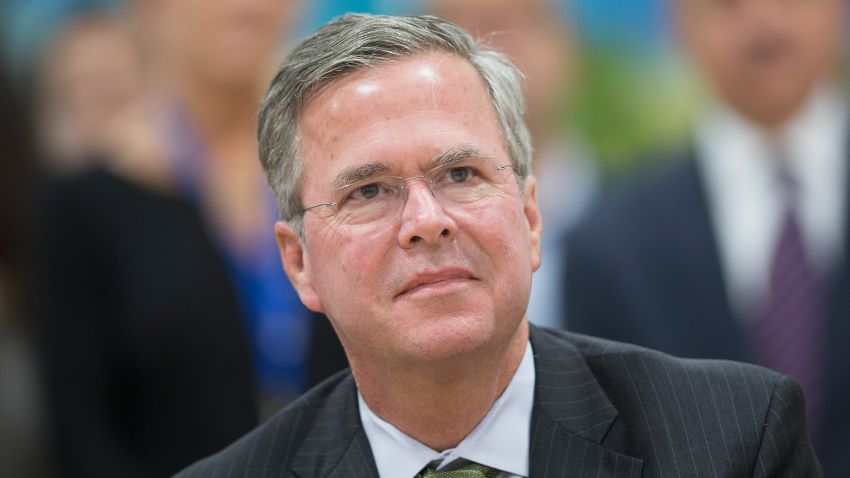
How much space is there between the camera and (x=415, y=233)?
3191 mm

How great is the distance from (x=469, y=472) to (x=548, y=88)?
3.15 metres

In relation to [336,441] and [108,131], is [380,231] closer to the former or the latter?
[336,441]

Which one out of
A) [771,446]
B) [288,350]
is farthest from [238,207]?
[771,446]

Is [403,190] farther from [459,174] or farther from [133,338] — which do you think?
[133,338]

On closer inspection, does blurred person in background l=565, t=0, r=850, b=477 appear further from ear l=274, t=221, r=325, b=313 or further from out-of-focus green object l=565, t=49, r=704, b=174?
ear l=274, t=221, r=325, b=313

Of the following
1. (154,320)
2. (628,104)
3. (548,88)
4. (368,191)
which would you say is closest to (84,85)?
(154,320)

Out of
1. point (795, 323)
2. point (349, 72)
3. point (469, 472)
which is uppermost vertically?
point (349, 72)

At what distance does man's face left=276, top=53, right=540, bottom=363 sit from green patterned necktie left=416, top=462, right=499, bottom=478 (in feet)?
1.03

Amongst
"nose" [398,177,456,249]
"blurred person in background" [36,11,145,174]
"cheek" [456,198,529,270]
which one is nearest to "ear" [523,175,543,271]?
"cheek" [456,198,529,270]

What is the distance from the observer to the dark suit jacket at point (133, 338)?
5008 millimetres

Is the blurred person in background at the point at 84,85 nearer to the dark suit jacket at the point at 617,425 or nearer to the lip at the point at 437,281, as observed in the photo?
the dark suit jacket at the point at 617,425

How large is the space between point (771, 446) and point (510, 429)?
2.08ft

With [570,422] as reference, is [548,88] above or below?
above

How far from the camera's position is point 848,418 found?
15.3ft
